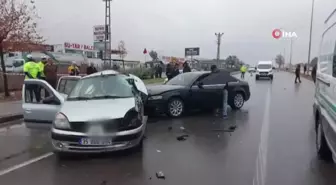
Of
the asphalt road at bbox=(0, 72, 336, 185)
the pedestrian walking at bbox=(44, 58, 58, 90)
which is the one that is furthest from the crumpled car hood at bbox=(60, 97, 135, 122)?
the pedestrian walking at bbox=(44, 58, 58, 90)

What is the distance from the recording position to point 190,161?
241 inches

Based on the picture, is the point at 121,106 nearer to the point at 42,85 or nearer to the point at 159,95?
the point at 42,85

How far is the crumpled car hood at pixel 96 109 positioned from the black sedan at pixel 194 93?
344cm

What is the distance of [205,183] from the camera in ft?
16.3

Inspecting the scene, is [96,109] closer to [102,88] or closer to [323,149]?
[102,88]

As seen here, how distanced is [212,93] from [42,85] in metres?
5.85

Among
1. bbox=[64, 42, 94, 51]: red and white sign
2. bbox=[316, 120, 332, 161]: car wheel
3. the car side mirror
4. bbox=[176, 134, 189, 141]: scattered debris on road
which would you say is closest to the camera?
bbox=[316, 120, 332, 161]: car wheel

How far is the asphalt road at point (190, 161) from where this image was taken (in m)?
5.19

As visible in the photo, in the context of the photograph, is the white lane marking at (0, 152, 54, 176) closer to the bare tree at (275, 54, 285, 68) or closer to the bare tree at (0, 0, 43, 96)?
the bare tree at (0, 0, 43, 96)

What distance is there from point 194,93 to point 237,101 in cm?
249

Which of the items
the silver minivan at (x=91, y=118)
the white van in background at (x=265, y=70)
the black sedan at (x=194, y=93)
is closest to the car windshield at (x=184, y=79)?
the black sedan at (x=194, y=93)

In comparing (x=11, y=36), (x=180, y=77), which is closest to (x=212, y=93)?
(x=180, y=77)

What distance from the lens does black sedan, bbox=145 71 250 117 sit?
1062 cm

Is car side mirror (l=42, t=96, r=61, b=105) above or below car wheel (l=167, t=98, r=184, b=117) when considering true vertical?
above
